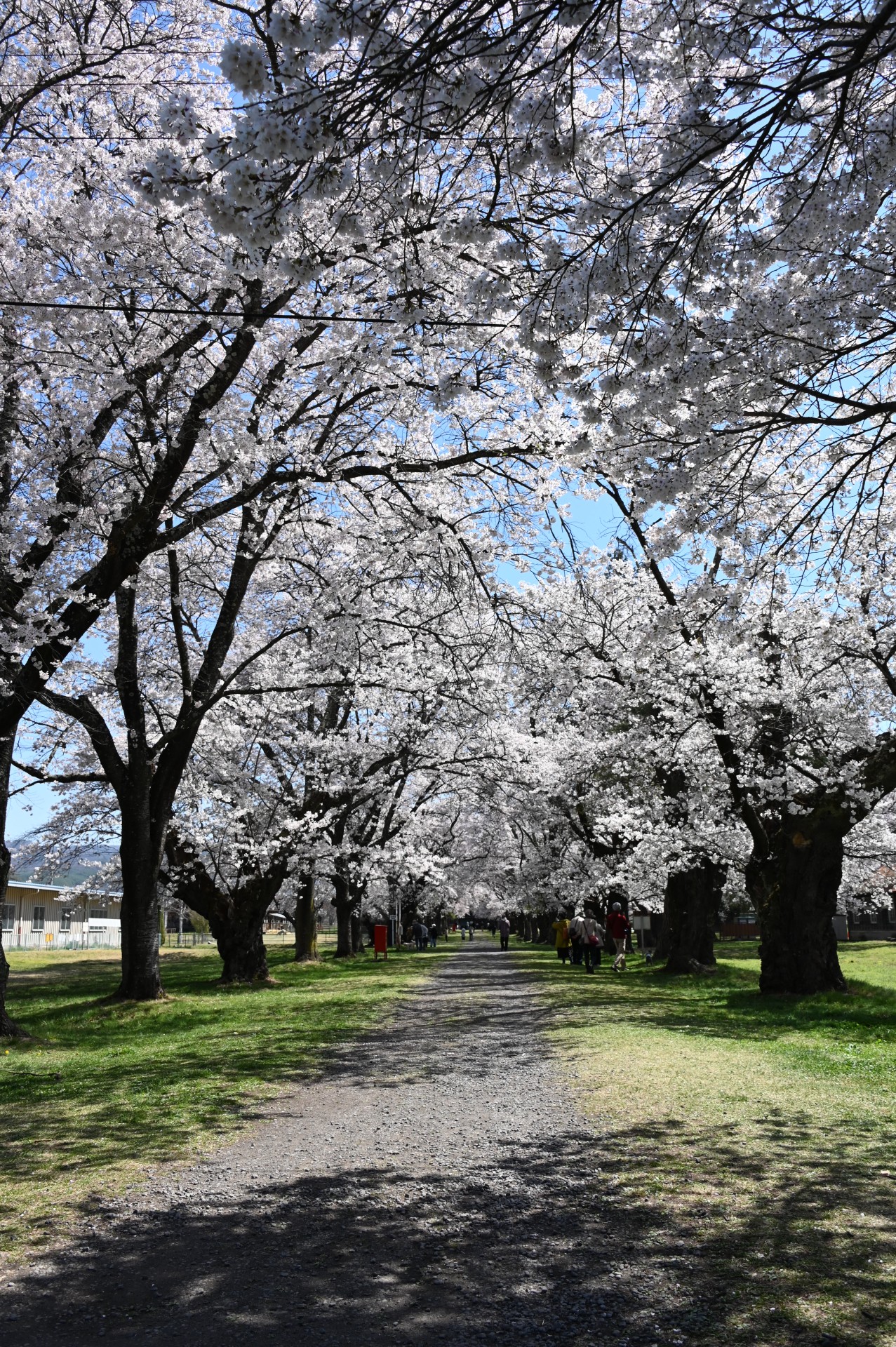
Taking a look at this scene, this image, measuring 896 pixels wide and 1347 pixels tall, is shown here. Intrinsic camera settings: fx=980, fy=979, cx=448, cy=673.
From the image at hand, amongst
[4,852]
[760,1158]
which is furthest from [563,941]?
[760,1158]

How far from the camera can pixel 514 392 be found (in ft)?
37.0

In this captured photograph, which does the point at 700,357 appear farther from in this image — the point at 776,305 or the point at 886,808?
the point at 886,808

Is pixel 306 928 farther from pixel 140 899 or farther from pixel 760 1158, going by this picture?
pixel 760 1158

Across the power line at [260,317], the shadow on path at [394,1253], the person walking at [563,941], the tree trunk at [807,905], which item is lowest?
the person walking at [563,941]

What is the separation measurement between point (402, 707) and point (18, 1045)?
11.9 metres

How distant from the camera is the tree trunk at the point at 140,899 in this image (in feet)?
50.4

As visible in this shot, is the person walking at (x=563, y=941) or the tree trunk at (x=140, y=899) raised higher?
the tree trunk at (x=140, y=899)

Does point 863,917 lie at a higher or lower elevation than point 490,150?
lower

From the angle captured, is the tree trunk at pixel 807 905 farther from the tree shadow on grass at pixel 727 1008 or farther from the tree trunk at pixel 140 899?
the tree trunk at pixel 140 899

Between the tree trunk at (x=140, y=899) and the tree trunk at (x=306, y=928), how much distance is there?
14457mm

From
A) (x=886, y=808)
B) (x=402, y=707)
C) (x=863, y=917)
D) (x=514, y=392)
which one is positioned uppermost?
(x=514, y=392)

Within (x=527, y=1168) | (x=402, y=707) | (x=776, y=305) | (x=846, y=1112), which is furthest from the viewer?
(x=402, y=707)

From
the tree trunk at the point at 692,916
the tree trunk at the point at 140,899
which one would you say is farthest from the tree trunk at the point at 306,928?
the tree trunk at the point at 140,899

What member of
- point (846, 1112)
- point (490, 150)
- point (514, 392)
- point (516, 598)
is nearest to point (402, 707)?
point (516, 598)
